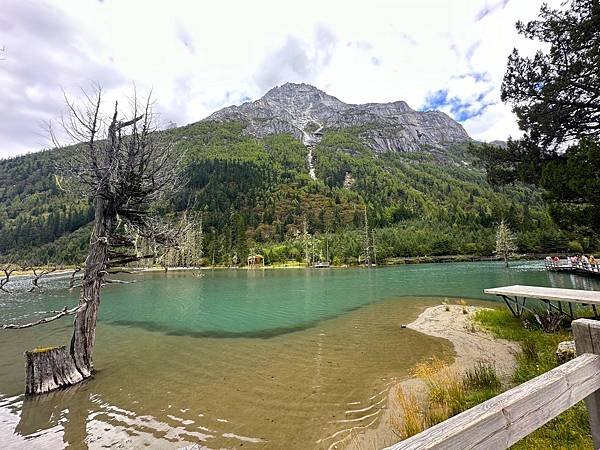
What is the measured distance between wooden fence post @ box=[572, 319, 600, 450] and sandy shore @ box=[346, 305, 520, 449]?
11.6ft

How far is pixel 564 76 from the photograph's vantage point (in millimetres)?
11500

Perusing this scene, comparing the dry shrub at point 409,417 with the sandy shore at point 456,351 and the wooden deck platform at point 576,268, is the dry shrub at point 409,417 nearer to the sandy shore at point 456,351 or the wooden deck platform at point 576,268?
the sandy shore at point 456,351

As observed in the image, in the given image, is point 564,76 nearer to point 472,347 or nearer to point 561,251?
point 472,347

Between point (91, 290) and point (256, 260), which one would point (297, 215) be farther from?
point (91, 290)

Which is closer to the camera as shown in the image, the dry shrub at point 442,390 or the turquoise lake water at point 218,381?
the dry shrub at point 442,390

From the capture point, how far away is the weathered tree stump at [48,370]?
7.77m

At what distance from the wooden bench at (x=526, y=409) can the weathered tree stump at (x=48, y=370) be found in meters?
9.54

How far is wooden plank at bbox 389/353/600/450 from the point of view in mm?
1511

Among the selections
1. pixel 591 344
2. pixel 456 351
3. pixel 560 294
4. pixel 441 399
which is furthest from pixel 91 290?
pixel 560 294

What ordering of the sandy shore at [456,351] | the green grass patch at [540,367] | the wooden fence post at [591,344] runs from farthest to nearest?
the sandy shore at [456,351] < the green grass patch at [540,367] < the wooden fence post at [591,344]

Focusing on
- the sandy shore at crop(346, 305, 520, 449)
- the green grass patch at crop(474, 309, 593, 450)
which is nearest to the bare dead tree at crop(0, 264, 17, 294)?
the sandy shore at crop(346, 305, 520, 449)

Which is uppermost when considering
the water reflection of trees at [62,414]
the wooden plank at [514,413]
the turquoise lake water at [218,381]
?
the wooden plank at [514,413]

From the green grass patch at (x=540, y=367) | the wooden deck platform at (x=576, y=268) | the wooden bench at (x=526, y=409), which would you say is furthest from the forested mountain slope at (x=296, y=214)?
the wooden bench at (x=526, y=409)

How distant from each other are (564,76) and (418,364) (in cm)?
1143
